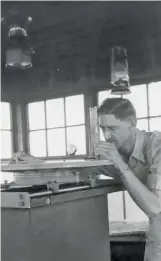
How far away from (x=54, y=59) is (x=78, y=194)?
279mm

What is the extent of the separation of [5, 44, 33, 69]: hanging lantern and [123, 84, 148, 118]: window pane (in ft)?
0.75

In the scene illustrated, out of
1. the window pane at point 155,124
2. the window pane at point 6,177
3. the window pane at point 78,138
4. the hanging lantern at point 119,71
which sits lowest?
the window pane at point 6,177

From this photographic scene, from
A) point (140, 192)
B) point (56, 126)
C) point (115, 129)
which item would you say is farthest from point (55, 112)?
point (140, 192)

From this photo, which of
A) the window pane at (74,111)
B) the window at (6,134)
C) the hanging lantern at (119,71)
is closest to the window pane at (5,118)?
the window at (6,134)

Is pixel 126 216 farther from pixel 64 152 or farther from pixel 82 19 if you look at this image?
pixel 82 19

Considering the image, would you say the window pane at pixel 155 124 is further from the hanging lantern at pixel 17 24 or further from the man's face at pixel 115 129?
the hanging lantern at pixel 17 24

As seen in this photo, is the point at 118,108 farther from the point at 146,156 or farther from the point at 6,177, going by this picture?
the point at 6,177

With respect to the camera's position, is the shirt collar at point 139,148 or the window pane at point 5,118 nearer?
the window pane at point 5,118

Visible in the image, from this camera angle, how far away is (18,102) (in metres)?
0.74

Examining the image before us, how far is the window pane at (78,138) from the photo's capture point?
77cm

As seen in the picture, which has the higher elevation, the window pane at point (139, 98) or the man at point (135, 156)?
the window pane at point (139, 98)

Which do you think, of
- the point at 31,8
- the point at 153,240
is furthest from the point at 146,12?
the point at 153,240

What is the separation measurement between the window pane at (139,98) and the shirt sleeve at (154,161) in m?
0.07

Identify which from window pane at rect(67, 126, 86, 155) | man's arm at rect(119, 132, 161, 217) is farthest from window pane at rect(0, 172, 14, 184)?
man's arm at rect(119, 132, 161, 217)
